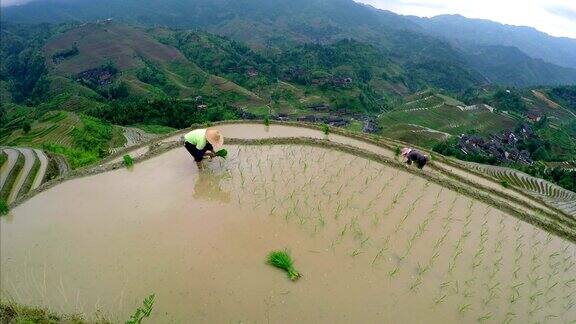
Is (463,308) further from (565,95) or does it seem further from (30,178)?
(565,95)

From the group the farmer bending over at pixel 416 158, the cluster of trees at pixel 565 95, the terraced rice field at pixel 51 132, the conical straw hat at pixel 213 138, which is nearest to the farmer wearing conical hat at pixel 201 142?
the conical straw hat at pixel 213 138

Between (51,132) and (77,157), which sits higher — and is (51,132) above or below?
below

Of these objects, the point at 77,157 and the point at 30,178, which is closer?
the point at 30,178

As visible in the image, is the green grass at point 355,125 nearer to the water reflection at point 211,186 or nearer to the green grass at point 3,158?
the green grass at point 3,158

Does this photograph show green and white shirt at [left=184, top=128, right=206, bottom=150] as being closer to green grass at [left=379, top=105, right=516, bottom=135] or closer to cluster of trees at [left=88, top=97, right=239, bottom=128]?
cluster of trees at [left=88, top=97, right=239, bottom=128]

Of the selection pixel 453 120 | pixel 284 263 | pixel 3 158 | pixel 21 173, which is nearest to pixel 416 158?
pixel 284 263

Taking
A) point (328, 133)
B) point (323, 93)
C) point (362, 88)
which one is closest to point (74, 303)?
point (328, 133)

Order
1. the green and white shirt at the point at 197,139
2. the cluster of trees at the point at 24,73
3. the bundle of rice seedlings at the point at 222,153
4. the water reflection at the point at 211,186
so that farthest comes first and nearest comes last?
the cluster of trees at the point at 24,73 < the bundle of rice seedlings at the point at 222,153 < the green and white shirt at the point at 197,139 < the water reflection at the point at 211,186
